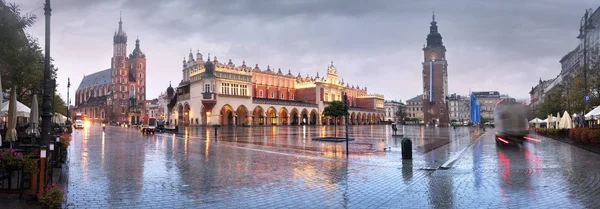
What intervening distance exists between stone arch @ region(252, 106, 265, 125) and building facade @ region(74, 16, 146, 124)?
59.6 m

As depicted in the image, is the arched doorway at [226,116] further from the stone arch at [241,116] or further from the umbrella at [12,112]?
the umbrella at [12,112]

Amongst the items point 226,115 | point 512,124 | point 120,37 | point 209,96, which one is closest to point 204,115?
point 209,96

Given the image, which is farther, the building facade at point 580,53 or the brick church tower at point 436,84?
the brick church tower at point 436,84

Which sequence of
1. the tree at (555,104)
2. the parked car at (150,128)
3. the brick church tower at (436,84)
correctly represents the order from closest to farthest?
the parked car at (150,128) → the tree at (555,104) → the brick church tower at (436,84)

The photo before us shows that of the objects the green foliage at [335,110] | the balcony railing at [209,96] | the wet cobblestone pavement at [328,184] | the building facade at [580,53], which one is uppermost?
the building facade at [580,53]

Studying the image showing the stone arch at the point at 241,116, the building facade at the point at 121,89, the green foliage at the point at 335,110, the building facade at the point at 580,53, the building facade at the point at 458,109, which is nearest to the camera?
the building facade at the point at 580,53

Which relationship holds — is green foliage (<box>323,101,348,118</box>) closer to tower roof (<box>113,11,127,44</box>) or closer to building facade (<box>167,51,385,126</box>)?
building facade (<box>167,51,385,126</box>)

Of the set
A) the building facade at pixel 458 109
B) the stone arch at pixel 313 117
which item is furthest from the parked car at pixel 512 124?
the building facade at pixel 458 109

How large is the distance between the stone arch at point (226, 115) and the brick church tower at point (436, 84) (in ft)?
164

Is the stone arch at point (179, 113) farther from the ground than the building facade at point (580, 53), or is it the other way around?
the building facade at point (580, 53)

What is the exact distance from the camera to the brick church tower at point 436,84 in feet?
316

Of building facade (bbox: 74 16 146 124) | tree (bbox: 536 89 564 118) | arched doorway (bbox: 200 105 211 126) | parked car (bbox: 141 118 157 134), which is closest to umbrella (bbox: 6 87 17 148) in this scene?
parked car (bbox: 141 118 157 134)

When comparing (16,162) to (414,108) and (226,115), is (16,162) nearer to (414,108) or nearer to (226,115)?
(226,115)

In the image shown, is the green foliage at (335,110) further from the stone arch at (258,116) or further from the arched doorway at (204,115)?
the arched doorway at (204,115)
